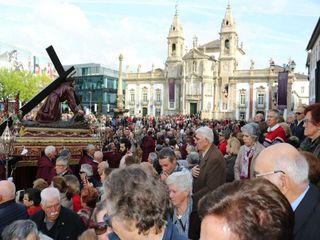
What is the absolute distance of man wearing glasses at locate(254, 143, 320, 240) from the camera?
8.89 feet

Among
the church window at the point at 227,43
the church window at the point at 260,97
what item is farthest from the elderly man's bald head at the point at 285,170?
the church window at the point at 227,43

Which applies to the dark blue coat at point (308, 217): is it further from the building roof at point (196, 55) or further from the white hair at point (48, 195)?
the building roof at point (196, 55)

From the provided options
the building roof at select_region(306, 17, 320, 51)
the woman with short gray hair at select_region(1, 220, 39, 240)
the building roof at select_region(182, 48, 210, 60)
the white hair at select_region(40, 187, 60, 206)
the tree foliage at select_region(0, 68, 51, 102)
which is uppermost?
the building roof at select_region(182, 48, 210, 60)

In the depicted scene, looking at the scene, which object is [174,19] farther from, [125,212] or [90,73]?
[125,212]

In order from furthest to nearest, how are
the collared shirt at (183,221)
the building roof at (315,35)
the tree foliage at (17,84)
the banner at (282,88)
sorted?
the tree foliage at (17,84)
the building roof at (315,35)
the banner at (282,88)
the collared shirt at (183,221)

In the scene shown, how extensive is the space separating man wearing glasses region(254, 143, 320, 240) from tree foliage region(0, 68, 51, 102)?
6078 cm

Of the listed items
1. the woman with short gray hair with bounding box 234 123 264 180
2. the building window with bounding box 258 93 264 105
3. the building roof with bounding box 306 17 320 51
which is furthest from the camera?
the building window with bounding box 258 93 264 105

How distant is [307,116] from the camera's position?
5.20 meters

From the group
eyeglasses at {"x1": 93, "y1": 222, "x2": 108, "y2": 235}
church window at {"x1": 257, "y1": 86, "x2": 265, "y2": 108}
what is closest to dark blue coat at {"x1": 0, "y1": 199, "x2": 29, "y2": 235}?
eyeglasses at {"x1": 93, "y1": 222, "x2": 108, "y2": 235}

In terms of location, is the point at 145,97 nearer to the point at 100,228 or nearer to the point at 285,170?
the point at 100,228

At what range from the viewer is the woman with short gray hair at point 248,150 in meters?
6.59

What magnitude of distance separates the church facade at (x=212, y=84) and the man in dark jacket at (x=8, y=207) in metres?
64.4

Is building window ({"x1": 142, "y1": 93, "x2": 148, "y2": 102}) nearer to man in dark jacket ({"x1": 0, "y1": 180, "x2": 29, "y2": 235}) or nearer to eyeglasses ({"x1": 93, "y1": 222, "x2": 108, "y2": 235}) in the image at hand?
man in dark jacket ({"x1": 0, "y1": 180, "x2": 29, "y2": 235})

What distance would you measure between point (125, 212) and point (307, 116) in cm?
350
